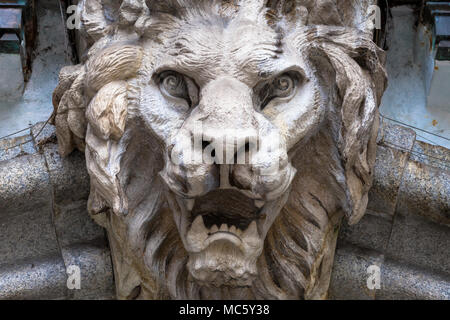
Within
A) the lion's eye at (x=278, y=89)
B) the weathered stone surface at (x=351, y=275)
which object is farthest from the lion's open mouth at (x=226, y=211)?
the weathered stone surface at (x=351, y=275)

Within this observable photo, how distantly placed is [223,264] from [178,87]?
0.44 metres

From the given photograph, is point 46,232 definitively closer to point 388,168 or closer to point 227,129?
point 227,129

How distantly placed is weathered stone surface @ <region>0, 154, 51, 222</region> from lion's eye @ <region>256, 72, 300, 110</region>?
0.71m

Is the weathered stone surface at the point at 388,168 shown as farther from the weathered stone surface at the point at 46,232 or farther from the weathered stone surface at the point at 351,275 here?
the weathered stone surface at the point at 46,232

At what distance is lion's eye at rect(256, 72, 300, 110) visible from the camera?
85.4 inches

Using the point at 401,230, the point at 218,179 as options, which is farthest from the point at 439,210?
the point at 218,179

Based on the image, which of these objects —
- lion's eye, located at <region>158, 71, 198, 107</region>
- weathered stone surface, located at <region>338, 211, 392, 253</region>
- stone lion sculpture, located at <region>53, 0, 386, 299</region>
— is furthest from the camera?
weathered stone surface, located at <region>338, 211, 392, 253</region>

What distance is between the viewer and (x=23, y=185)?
2.50m

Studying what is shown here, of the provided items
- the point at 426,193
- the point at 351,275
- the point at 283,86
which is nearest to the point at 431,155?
the point at 426,193

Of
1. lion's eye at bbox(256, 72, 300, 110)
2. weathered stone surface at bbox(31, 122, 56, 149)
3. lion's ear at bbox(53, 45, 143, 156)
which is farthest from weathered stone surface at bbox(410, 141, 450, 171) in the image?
weathered stone surface at bbox(31, 122, 56, 149)

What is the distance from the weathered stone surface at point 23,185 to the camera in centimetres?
249

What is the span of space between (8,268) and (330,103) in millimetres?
1029

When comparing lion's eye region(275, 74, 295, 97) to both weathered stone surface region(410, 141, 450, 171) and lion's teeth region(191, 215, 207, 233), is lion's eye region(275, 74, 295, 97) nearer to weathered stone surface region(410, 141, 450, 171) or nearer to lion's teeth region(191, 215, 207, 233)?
lion's teeth region(191, 215, 207, 233)

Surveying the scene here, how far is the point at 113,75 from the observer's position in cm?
221
